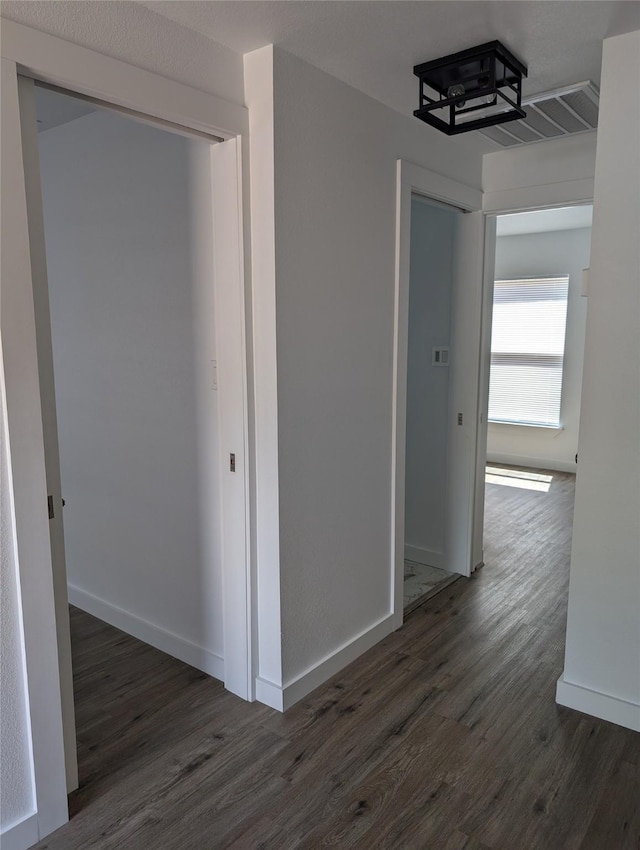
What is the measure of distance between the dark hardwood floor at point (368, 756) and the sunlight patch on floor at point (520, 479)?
3067mm

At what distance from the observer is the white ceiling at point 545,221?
17.7 ft

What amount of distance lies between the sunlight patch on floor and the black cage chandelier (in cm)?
428

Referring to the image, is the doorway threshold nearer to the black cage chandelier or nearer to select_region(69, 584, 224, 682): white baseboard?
select_region(69, 584, 224, 682): white baseboard

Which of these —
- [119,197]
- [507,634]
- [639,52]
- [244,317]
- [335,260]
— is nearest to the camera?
[639,52]

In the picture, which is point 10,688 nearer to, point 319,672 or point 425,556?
point 319,672

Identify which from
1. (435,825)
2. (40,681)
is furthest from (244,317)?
(435,825)

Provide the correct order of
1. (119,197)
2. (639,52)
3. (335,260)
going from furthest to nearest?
(119,197)
(335,260)
(639,52)

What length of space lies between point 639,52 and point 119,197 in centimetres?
215

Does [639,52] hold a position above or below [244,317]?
above

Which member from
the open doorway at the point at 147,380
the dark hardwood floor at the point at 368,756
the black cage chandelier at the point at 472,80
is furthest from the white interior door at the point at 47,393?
Answer: the black cage chandelier at the point at 472,80

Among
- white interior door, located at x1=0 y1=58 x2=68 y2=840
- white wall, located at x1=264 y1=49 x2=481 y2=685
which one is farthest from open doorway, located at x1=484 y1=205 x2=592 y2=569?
white interior door, located at x1=0 y1=58 x2=68 y2=840

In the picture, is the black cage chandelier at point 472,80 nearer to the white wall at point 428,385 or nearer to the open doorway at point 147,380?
the open doorway at point 147,380

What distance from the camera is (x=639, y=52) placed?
210cm

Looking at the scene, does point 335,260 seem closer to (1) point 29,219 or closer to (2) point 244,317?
(2) point 244,317
